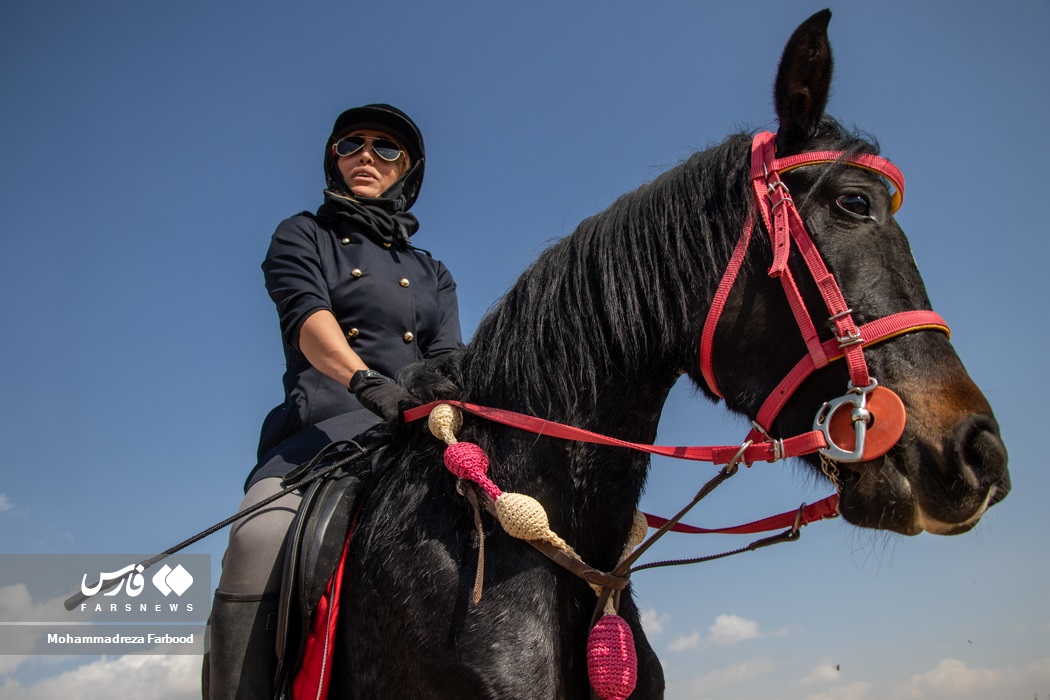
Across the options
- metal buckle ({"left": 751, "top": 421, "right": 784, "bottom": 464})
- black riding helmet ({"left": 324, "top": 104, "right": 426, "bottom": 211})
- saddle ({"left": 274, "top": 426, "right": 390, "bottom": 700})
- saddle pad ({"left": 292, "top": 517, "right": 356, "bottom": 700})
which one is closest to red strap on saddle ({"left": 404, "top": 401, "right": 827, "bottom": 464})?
metal buckle ({"left": 751, "top": 421, "right": 784, "bottom": 464})

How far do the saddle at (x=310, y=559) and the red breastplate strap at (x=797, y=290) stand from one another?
1757mm

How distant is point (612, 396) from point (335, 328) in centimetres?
160

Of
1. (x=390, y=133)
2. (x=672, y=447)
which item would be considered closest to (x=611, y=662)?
(x=672, y=447)

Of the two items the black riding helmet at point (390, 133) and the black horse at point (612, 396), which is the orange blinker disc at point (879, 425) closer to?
the black horse at point (612, 396)

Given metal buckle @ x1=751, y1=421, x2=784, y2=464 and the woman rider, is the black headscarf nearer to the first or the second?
the woman rider

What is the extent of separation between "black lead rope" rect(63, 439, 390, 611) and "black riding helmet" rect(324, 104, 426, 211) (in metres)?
2.00

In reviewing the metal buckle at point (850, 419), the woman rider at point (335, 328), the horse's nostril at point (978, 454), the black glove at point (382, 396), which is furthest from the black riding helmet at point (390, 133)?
the horse's nostril at point (978, 454)

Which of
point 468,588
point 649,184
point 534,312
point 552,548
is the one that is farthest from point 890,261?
point 468,588

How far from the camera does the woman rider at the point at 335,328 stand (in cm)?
364

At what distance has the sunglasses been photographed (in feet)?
17.7

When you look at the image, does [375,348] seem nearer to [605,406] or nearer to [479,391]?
[479,391]

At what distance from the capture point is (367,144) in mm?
5391

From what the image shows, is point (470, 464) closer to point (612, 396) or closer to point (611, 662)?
point (612, 396)

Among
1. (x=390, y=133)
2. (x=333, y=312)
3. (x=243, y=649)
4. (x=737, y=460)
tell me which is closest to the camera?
(x=737, y=460)
